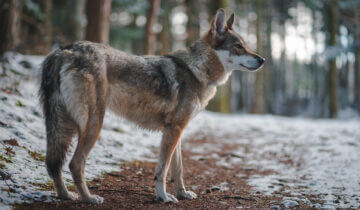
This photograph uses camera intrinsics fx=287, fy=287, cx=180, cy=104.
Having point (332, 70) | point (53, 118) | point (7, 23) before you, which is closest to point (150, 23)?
point (7, 23)

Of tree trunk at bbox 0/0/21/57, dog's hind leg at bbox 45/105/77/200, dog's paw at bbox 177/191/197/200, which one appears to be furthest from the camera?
tree trunk at bbox 0/0/21/57

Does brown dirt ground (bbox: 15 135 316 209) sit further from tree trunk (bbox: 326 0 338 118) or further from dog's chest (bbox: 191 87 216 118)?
tree trunk (bbox: 326 0 338 118)

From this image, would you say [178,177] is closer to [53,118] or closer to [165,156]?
[165,156]

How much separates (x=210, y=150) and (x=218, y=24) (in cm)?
368

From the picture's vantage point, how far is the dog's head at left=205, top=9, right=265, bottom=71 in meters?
4.42

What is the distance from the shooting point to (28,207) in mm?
2871

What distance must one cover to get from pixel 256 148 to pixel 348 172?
258cm

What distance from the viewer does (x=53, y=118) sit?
3.28 meters

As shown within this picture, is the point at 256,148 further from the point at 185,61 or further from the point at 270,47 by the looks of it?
the point at 270,47

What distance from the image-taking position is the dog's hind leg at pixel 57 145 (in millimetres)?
3244

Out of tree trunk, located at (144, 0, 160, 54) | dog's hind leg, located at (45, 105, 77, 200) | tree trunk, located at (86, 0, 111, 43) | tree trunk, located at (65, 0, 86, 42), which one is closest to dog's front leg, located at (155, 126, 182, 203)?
dog's hind leg, located at (45, 105, 77, 200)

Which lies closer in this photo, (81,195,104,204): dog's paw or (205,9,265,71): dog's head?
(81,195,104,204): dog's paw

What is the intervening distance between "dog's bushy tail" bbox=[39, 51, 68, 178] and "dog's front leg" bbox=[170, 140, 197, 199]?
1568 mm

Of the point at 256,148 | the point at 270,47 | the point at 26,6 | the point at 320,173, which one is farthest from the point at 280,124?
the point at 270,47
